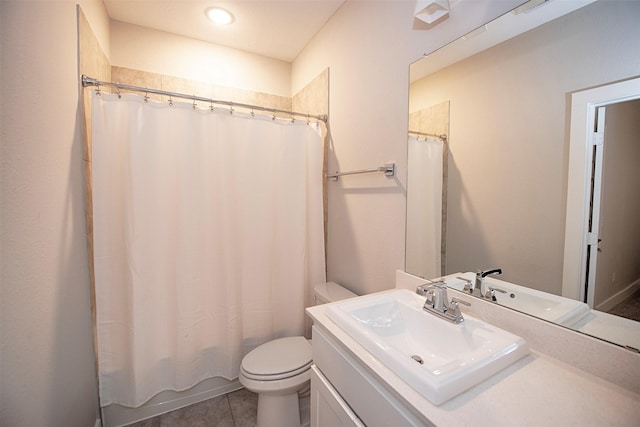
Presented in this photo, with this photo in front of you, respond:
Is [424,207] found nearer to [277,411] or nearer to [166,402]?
[277,411]

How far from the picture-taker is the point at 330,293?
67.4 inches

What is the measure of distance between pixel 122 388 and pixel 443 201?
203 cm

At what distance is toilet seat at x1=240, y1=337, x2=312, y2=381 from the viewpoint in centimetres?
132

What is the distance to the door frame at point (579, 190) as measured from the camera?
0.75 metres

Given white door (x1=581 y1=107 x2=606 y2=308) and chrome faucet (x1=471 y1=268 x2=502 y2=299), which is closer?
white door (x1=581 y1=107 x2=606 y2=308)

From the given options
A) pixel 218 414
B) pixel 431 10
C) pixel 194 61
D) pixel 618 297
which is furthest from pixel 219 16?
pixel 218 414

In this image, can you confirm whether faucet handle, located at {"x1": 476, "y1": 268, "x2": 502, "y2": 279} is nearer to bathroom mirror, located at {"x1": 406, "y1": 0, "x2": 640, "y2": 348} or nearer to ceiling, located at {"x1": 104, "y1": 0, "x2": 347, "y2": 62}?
bathroom mirror, located at {"x1": 406, "y1": 0, "x2": 640, "y2": 348}

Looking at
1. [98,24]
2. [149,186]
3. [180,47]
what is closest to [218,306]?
[149,186]

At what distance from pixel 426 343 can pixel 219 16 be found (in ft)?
7.82

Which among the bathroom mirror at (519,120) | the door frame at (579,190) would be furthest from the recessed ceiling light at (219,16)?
the door frame at (579,190)

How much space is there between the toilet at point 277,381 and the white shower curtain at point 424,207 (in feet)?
2.63

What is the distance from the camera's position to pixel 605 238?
75 cm

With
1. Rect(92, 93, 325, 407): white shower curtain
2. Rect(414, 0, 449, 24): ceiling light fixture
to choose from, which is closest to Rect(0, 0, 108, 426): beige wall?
Rect(92, 93, 325, 407): white shower curtain

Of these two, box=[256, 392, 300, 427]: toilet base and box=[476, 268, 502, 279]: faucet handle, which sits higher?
box=[476, 268, 502, 279]: faucet handle
